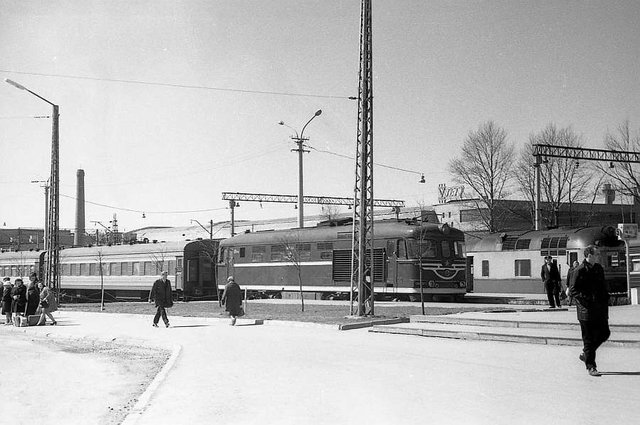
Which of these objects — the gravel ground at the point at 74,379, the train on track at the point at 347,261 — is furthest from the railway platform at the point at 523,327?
the gravel ground at the point at 74,379

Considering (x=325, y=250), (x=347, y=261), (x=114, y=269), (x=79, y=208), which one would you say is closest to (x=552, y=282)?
(x=347, y=261)

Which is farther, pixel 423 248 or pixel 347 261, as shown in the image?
pixel 347 261

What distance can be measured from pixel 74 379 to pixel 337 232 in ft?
65.9

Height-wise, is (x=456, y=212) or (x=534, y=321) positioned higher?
(x=456, y=212)

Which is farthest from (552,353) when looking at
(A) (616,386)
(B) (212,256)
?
(B) (212,256)

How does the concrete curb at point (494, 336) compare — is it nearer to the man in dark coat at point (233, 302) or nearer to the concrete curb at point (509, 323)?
the concrete curb at point (509, 323)

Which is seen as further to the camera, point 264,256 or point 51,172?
point 264,256

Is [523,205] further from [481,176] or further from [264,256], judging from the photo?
[264,256]

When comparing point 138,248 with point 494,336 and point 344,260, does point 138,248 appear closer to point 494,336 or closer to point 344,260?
point 344,260

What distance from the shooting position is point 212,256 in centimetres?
4028

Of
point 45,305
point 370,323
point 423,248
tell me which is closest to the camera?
point 370,323

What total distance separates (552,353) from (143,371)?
7.13m

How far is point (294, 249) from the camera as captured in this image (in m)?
33.6

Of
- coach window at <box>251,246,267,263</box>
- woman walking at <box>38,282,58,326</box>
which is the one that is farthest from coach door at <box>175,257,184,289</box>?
woman walking at <box>38,282,58,326</box>
